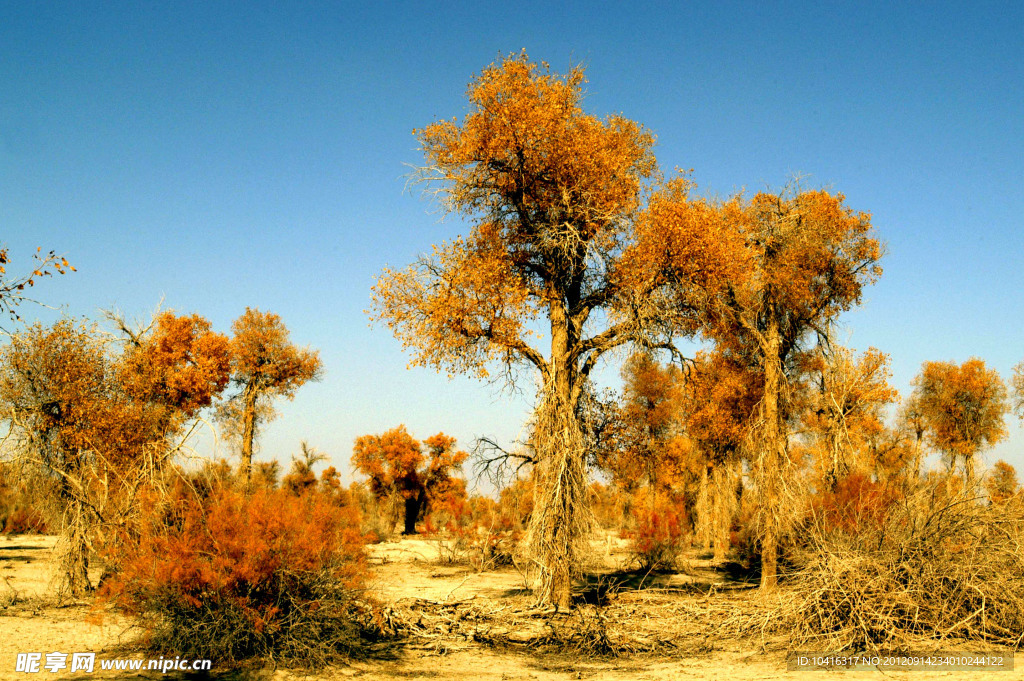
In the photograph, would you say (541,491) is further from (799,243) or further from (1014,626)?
(799,243)

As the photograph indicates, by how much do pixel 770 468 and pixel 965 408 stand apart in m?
27.1

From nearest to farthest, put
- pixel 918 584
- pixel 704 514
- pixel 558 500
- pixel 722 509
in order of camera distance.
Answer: pixel 918 584, pixel 558 500, pixel 722 509, pixel 704 514

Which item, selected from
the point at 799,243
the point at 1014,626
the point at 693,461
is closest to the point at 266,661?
the point at 1014,626

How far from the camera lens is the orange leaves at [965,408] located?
3638 cm

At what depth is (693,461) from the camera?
30906mm

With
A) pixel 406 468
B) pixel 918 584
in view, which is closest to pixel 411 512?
pixel 406 468

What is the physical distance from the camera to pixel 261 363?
36.5 metres

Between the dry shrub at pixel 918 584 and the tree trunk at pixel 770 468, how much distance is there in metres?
4.61

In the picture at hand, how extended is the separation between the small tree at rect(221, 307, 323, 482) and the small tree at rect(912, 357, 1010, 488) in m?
35.2

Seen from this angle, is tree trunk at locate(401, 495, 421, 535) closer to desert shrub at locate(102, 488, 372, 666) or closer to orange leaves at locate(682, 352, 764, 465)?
orange leaves at locate(682, 352, 764, 465)

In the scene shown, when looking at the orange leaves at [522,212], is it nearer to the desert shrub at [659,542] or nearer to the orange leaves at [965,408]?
the desert shrub at [659,542]

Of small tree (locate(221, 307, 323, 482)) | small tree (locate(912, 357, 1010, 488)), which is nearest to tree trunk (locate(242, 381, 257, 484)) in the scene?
small tree (locate(221, 307, 323, 482))

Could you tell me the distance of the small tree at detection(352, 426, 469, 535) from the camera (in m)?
43.8

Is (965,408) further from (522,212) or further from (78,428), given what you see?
(78,428)
